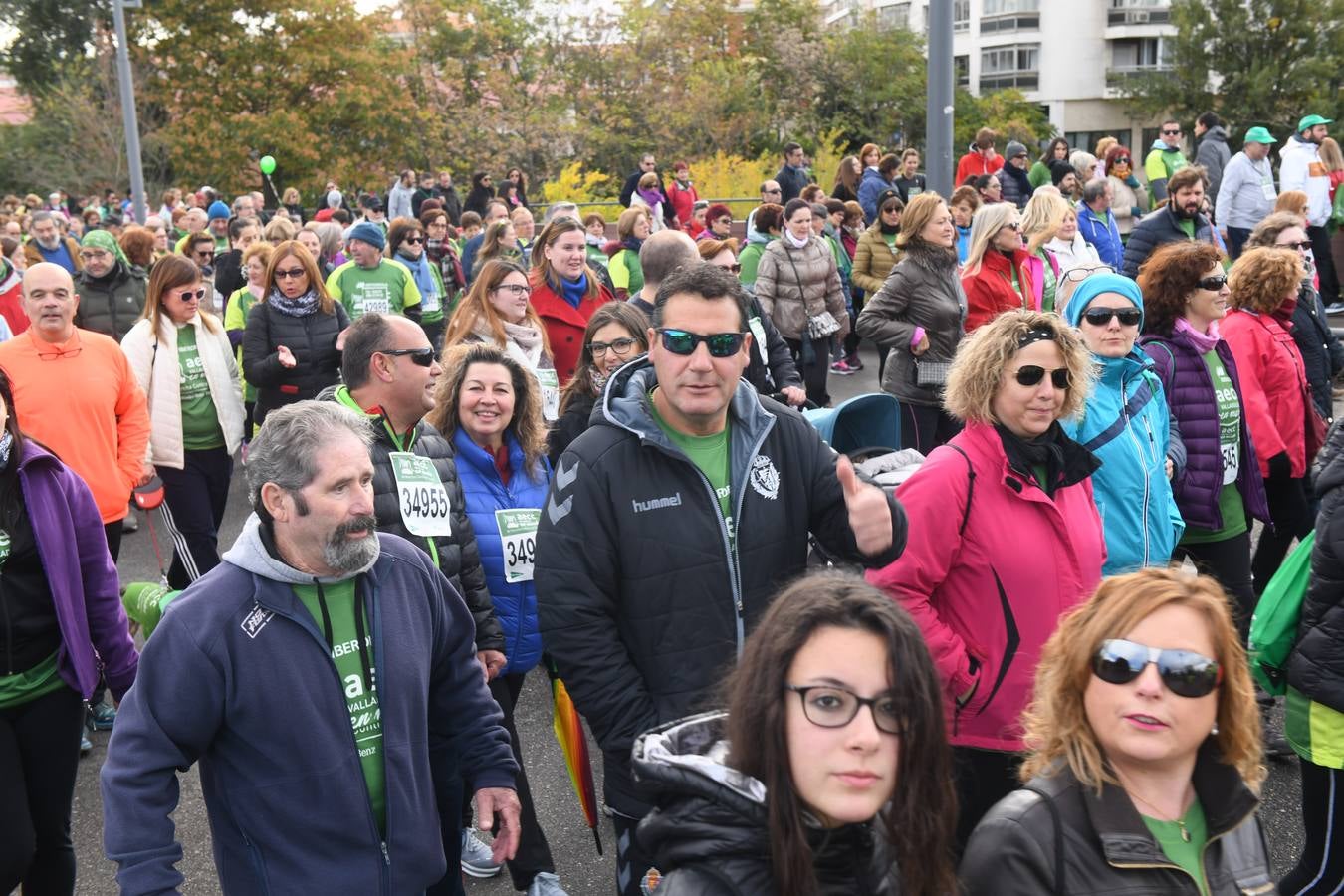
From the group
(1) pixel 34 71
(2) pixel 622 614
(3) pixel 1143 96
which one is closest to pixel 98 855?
(2) pixel 622 614

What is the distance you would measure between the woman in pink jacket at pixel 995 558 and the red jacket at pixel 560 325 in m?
4.43

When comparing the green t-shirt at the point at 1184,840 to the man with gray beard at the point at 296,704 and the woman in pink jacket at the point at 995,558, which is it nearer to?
the woman in pink jacket at the point at 995,558

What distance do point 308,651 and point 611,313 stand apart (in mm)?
3111

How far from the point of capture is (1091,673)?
98.3 inches

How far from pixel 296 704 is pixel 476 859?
205cm

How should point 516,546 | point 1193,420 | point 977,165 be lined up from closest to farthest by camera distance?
1. point 516,546
2. point 1193,420
3. point 977,165

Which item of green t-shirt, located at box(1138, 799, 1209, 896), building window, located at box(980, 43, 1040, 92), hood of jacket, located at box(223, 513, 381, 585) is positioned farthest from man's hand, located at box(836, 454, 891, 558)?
building window, located at box(980, 43, 1040, 92)

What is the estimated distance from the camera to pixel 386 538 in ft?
11.3

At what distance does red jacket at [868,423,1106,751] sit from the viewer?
369 cm

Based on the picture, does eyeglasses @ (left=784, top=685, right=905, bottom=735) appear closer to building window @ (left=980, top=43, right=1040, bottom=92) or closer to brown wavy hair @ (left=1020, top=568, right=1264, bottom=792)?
brown wavy hair @ (left=1020, top=568, right=1264, bottom=792)

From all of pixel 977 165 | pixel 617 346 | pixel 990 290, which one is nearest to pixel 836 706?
pixel 617 346

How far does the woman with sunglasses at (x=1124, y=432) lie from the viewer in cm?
453

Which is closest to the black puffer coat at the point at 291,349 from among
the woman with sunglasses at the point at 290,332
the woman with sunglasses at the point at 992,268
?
the woman with sunglasses at the point at 290,332

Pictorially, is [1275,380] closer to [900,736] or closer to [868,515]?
[868,515]
